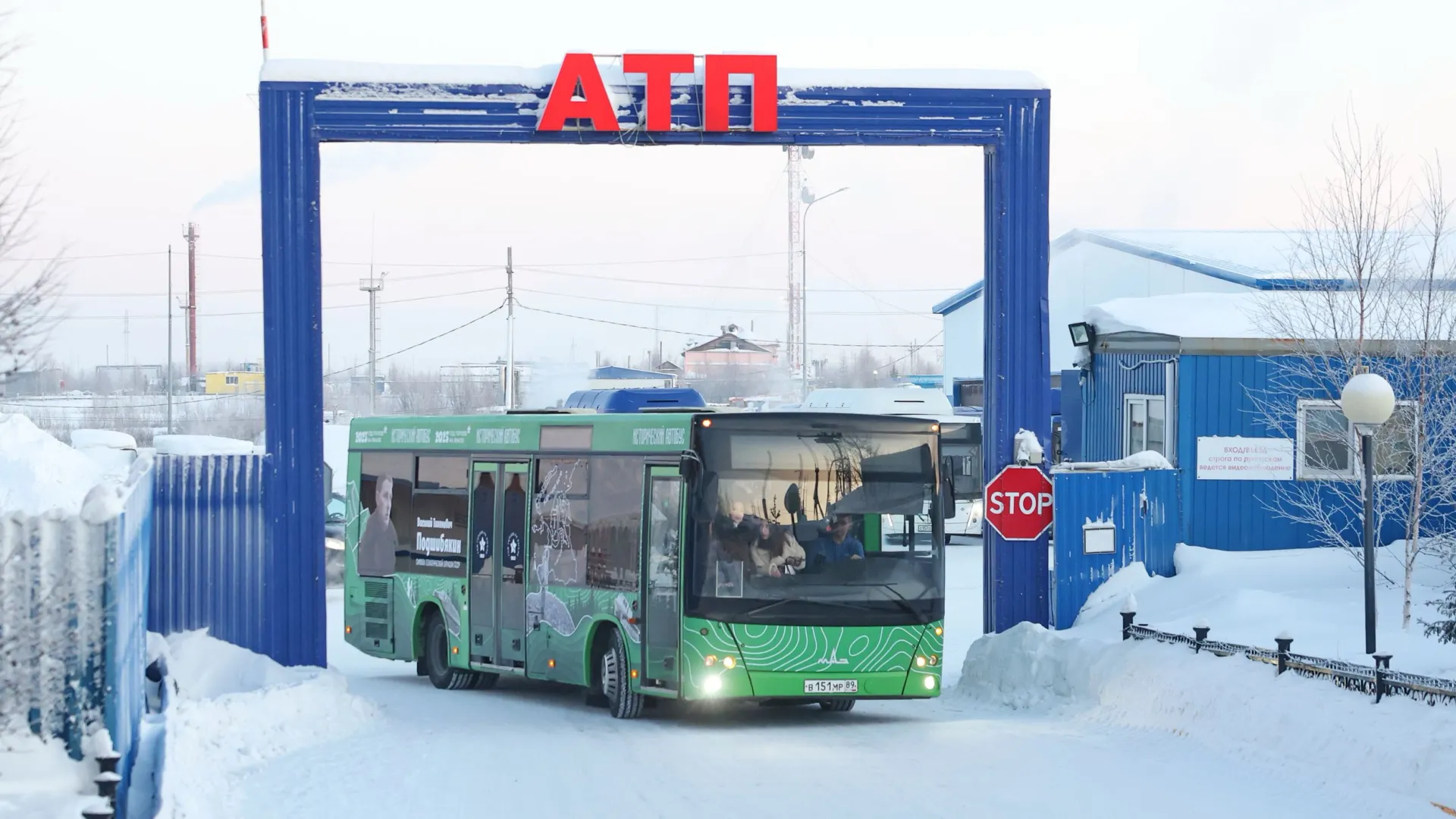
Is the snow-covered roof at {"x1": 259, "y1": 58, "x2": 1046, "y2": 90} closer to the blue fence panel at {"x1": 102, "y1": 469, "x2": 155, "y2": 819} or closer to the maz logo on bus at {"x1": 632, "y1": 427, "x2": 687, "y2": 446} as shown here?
the maz logo on bus at {"x1": 632, "y1": 427, "x2": 687, "y2": 446}

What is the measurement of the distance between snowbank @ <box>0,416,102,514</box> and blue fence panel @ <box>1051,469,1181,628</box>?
10.6 metres

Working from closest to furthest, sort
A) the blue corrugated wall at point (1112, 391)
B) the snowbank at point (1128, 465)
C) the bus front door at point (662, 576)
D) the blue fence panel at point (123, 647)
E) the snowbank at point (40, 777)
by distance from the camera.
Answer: the snowbank at point (40, 777)
the blue fence panel at point (123, 647)
the bus front door at point (662, 576)
the snowbank at point (1128, 465)
the blue corrugated wall at point (1112, 391)

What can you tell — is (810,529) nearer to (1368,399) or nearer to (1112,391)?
(1368,399)

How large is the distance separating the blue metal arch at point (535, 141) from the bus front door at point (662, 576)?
12.9 feet

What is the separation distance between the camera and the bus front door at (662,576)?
47.9 ft

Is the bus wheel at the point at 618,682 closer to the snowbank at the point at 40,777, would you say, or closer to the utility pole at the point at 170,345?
the snowbank at the point at 40,777

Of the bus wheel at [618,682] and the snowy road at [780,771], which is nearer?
the snowy road at [780,771]

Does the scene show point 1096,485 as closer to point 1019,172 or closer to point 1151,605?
point 1151,605

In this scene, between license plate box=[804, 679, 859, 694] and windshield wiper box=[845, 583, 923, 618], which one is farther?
windshield wiper box=[845, 583, 923, 618]

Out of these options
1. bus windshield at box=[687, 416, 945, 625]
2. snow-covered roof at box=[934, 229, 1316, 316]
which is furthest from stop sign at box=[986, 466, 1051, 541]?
snow-covered roof at box=[934, 229, 1316, 316]

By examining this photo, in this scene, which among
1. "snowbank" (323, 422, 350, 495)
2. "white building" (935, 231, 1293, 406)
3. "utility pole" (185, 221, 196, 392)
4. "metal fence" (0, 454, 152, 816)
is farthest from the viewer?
"utility pole" (185, 221, 196, 392)

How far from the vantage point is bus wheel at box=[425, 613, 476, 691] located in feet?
63.0

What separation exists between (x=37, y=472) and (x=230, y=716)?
9.78 ft

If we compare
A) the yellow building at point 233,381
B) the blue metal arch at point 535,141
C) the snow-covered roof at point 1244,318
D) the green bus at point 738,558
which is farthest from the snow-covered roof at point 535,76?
the yellow building at point 233,381
